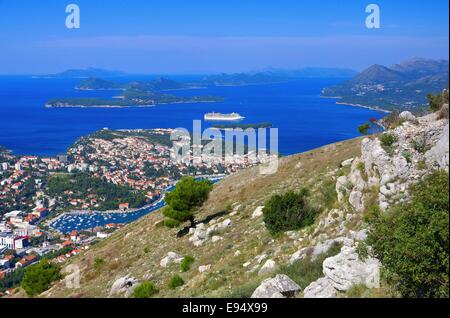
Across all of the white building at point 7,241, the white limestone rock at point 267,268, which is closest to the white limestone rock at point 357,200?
the white limestone rock at point 267,268


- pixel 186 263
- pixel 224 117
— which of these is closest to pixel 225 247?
pixel 186 263

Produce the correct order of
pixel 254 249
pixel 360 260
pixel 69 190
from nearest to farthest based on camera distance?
pixel 360 260, pixel 254 249, pixel 69 190

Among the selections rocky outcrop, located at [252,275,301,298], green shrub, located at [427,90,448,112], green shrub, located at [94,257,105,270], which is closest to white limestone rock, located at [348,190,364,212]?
green shrub, located at [427,90,448,112]

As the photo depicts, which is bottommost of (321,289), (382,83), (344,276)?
(321,289)

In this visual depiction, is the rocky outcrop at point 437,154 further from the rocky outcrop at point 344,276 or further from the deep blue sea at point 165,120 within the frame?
the deep blue sea at point 165,120

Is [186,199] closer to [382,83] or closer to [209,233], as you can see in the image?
[209,233]
